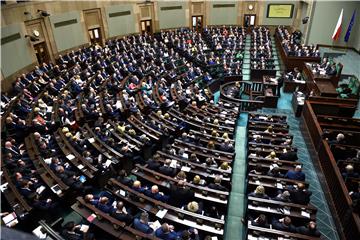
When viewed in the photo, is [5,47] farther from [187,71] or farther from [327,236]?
[327,236]

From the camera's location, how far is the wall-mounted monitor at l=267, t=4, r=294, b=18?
84.0ft

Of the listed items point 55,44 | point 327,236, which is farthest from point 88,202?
point 55,44

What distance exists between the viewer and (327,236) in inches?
249

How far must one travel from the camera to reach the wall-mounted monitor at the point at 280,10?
2559 cm

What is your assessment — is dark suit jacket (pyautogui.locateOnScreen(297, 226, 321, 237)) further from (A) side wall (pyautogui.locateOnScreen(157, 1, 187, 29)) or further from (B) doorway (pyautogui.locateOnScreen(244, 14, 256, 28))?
(B) doorway (pyautogui.locateOnScreen(244, 14, 256, 28))

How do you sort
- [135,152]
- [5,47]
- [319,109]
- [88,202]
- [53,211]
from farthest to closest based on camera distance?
[5,47] < [319,109] < [135,152] < [53,211] < [88,202]

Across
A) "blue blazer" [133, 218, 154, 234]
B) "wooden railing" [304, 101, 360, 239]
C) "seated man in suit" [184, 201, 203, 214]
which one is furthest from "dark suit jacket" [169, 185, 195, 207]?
"wooden railing" [304, 101, 360, 239]

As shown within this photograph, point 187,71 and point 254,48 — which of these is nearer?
point 187,71

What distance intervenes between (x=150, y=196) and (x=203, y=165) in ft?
5.74

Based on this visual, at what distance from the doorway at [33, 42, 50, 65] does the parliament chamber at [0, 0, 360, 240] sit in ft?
0.46

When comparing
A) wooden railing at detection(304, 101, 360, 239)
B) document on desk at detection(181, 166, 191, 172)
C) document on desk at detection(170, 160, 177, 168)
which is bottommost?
wooden railing at detection(304, 101, 360, 239)

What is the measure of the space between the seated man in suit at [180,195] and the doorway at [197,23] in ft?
76.3

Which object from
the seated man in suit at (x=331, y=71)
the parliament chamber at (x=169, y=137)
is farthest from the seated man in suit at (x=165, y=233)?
the seated man in suit at (x=331, y=71)

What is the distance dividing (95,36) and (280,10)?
17587 millimetres
